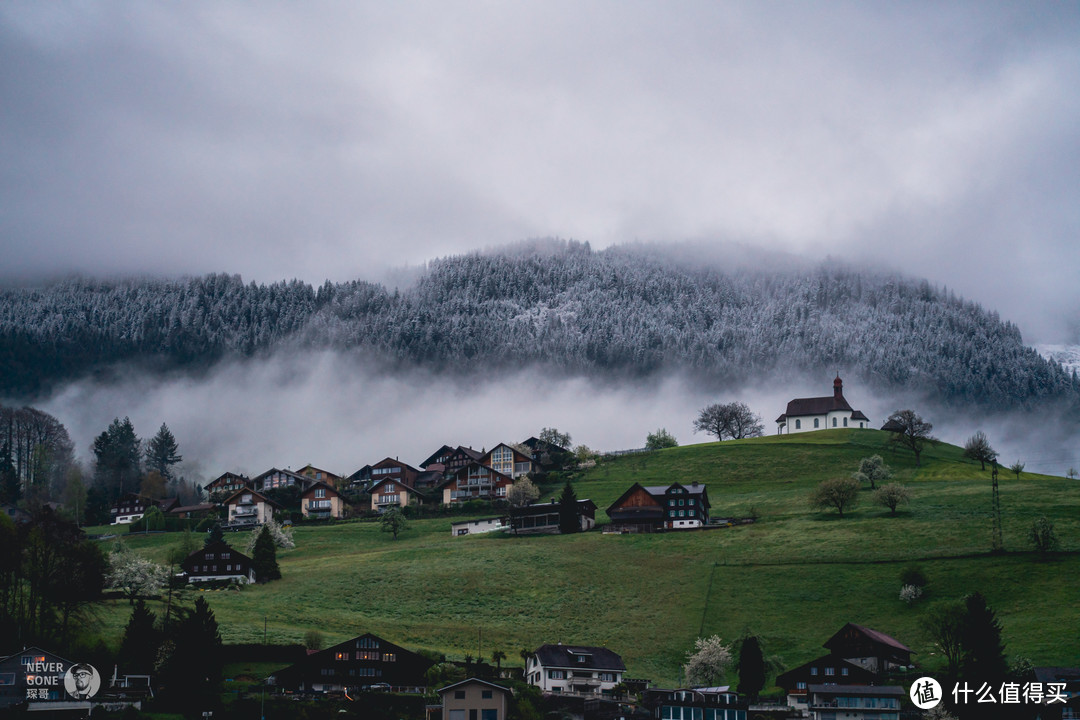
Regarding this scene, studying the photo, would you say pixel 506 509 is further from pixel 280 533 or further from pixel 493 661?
pixel 493 661

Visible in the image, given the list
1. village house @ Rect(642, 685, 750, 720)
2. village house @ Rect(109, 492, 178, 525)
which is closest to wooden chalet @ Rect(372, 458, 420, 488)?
village house @ Rect(109, 492, 178, 525)

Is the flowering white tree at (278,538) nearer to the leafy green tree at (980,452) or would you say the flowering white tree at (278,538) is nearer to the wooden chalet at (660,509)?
the wooden chalet at (660,509)

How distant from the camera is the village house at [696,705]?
217 feet

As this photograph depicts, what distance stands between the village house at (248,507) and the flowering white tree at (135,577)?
41.6 m

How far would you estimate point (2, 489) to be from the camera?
6412 inches

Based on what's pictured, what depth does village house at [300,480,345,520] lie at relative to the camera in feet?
494

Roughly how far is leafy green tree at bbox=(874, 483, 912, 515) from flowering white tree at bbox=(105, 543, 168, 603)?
69.3m

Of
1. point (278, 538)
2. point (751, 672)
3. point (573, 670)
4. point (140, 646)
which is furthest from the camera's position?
point (278, 538)

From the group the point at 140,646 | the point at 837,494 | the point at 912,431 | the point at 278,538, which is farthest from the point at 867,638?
the point at 912,431

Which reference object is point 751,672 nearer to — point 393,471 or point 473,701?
point 473,701

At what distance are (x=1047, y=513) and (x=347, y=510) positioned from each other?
287 ft

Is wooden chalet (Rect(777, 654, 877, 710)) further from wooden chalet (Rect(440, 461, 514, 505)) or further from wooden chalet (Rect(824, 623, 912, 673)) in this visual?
wooden chalet (Rect(440, 461, 514, 505))

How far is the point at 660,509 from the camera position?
12288 cm

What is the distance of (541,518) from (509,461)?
3705 centimetres
